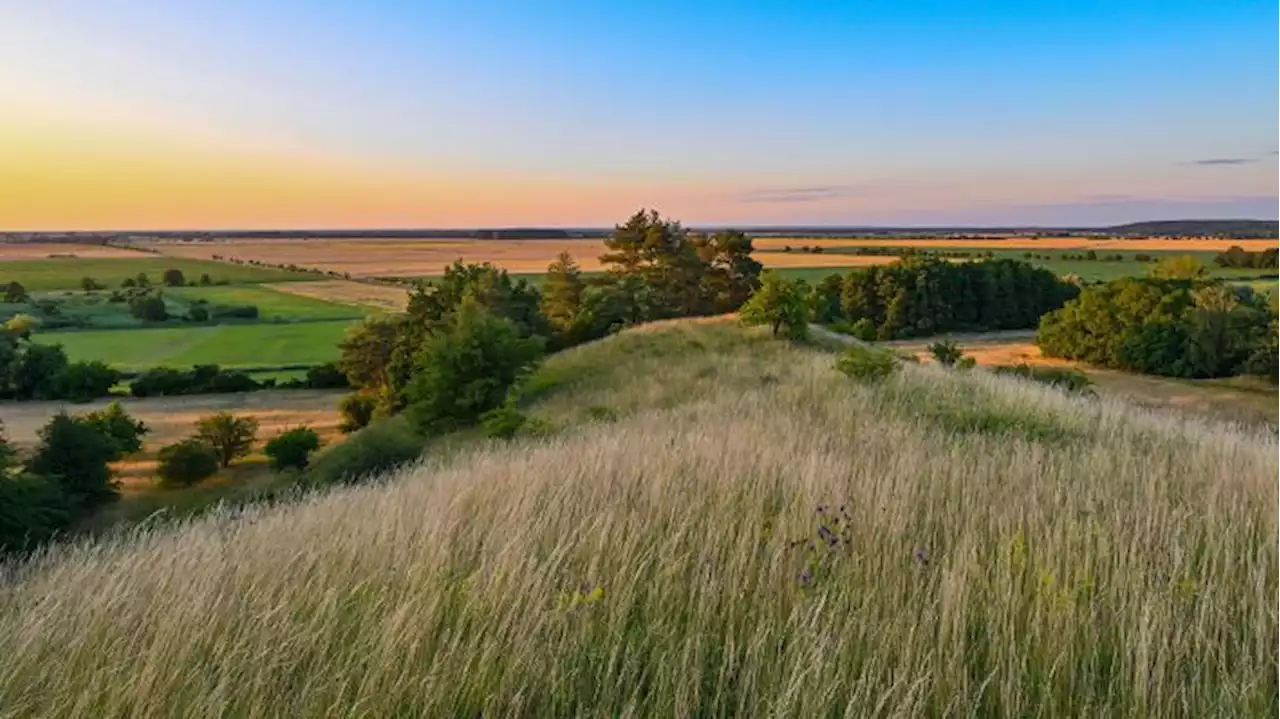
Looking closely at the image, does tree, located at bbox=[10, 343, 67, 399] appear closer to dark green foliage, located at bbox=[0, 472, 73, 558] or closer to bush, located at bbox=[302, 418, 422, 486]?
dark green foliage, located at bbox=[0, 472, 73, 558]

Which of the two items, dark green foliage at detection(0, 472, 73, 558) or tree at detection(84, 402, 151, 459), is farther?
tree at detection(84, 402, 151, 459)

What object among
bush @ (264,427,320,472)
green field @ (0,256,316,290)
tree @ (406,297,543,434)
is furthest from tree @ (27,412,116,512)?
green field @ (0,256,316,290)

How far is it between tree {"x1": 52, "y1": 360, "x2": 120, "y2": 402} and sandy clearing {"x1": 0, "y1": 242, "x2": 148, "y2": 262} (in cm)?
9722

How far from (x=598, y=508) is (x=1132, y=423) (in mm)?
8670

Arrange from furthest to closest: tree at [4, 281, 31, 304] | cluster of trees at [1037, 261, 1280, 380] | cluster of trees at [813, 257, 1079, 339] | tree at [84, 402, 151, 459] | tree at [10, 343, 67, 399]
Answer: tree at [4, 281, 31, 304] < cluster of trees at [813, 257, 1079, 339] < tree at [10, 343, 67, 399] < cluster of trees at [1037, 261, 1280, 380] < tree at [84, 402, 151, 459]

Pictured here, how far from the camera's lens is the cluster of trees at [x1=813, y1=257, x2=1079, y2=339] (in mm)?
86375

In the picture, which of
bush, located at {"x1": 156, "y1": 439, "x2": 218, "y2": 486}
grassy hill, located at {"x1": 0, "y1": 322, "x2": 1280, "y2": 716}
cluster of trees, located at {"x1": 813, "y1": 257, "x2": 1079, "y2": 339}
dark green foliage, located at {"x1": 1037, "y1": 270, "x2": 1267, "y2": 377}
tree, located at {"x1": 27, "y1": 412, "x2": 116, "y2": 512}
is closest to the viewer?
grassy hill, located at {"x1": 0, "y1": 322, "x2": 1280, "y2": 716}

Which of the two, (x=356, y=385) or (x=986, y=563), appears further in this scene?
(x=356, y=385)

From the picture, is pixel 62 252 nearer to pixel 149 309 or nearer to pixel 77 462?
pixel 149 309

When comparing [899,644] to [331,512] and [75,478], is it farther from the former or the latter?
[75,478]

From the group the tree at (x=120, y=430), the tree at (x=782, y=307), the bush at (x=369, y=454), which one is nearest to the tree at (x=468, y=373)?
the bush at (x=369, y=454)

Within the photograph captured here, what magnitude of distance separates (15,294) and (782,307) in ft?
350

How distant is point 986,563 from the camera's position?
3.88 m

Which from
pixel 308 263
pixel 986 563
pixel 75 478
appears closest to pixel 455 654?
pixel 986 563
